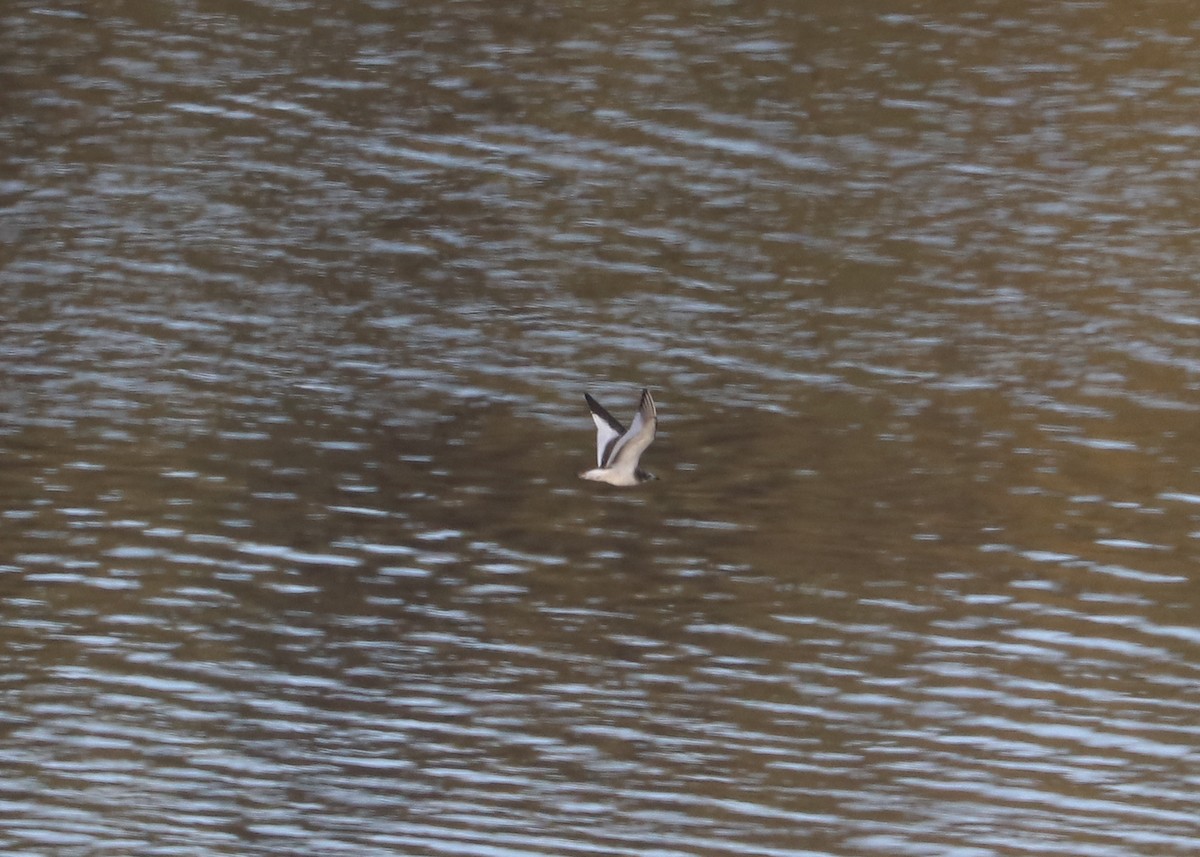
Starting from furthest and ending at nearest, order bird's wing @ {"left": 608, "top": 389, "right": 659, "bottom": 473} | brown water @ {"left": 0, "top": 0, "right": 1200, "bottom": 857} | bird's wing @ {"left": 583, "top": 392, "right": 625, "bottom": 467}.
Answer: bird's wing @ {"left": 583, "top": 392, "right": 625, "bottom": 467}
brown water @ {"left": 0, "top": 0, "right": 1200, "bottom": 857}
bird's wing @ {"left": 608, "top": 389, "right": 659, "bottom": 473}

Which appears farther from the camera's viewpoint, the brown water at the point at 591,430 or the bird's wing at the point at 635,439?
the brown water at the point at 591,430

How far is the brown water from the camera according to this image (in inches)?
683

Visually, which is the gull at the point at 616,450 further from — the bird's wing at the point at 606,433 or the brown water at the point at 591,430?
the brown water at the point at 591,430

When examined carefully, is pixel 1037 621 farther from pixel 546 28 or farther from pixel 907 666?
pixel 546 28

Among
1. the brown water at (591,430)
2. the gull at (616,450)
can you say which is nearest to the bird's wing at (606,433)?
the gull at (616,450)

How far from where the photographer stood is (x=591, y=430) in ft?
75.8

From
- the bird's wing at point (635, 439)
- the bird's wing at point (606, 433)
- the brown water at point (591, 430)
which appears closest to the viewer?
the bird's wing at point (635, 439)

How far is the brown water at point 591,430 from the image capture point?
17.4m

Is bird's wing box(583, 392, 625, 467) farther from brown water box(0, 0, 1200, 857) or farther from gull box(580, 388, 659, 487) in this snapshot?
brown water box(0, 0, 1200, 857)

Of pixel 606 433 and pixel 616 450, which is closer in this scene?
pixel 616 450

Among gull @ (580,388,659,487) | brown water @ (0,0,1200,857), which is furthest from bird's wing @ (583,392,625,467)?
brown water @ (0,0,1200,857)

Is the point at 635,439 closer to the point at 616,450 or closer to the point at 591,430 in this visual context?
the point at 616,450

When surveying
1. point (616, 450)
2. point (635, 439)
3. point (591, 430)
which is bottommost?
point (616, 450)

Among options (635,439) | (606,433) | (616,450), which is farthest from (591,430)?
(635,439)
